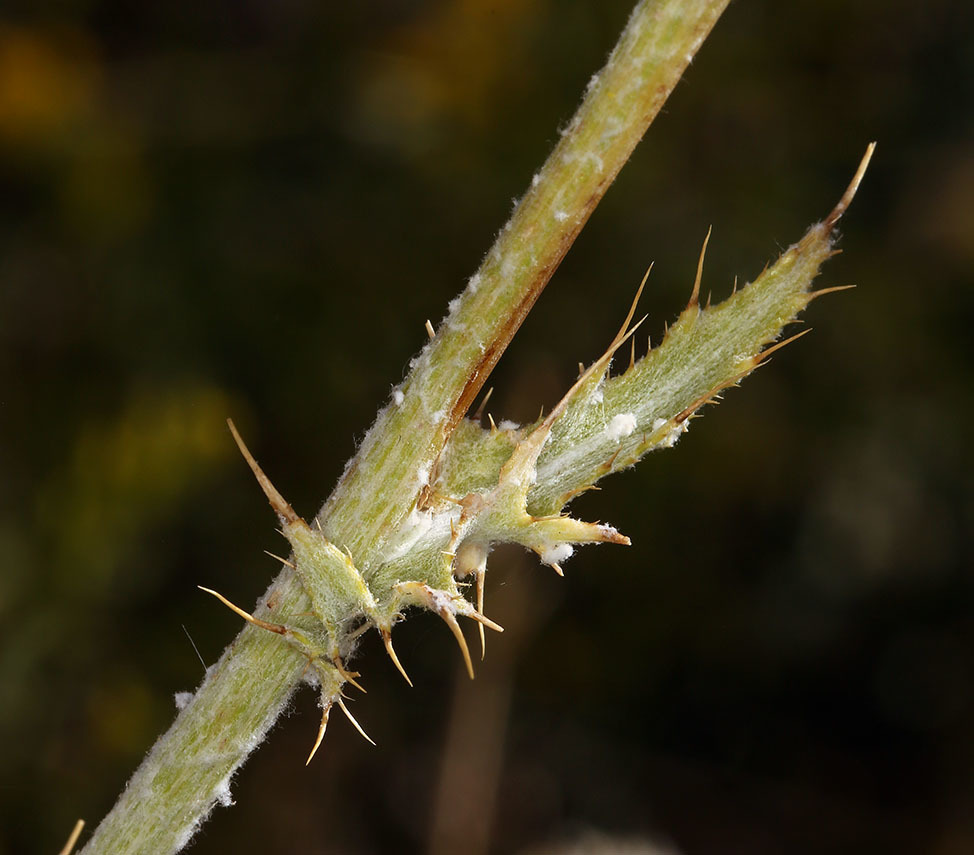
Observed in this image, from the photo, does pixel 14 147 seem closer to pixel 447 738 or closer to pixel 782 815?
pixel 447 738

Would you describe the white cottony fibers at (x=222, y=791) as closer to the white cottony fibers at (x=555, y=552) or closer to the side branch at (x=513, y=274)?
the side branch at (x=513, y=274)

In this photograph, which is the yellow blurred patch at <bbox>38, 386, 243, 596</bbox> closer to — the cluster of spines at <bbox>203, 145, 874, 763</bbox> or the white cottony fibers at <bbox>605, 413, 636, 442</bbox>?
the cluster of spines at <bbox>203, 145, 874, 763</bbox>

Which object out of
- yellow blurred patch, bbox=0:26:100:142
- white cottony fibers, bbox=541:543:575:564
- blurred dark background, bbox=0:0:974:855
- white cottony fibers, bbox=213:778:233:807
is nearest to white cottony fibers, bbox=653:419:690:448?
white cottony fibers, bbox=541:543:575:564

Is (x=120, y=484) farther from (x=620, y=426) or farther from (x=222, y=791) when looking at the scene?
(x=620, y=426)

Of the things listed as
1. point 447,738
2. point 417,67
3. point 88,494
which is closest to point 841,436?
point 447,738

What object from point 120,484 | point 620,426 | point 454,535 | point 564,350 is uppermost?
point 564,350

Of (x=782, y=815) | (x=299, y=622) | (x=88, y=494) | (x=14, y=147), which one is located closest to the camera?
(x=299, y=622)

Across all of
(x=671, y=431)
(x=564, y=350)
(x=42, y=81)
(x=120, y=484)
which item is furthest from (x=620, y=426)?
(x=42, y=81)
